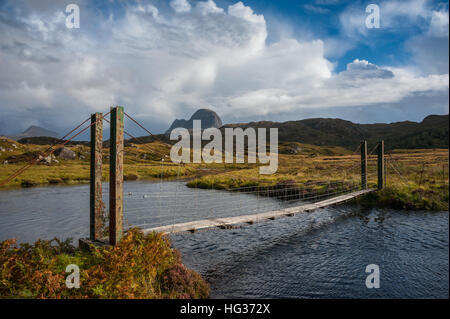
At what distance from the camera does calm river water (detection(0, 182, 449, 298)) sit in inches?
294

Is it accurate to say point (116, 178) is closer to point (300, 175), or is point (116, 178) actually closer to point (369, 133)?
point (300, 175)

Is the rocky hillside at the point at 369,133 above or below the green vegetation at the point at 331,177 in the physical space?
above

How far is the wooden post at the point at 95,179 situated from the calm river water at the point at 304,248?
0.76m

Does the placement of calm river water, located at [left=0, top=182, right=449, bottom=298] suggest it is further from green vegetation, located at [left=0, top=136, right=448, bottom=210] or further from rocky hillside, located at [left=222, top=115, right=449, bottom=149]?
rocky hillside, located at [left=222, top=115, right=449, bottom=149]

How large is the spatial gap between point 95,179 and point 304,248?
7.71 metres

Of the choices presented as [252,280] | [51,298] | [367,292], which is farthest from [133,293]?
[367,292]

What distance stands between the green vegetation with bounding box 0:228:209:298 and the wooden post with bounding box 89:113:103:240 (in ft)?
1.96

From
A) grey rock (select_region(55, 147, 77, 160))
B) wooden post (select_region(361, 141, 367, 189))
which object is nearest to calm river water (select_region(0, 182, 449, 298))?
wooden post (select_region(361, 141, 367, 189))

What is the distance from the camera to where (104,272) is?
5.36m

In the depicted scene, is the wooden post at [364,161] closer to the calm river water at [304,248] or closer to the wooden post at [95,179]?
the calm river water at [304,248]

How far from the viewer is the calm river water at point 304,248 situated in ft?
24.5

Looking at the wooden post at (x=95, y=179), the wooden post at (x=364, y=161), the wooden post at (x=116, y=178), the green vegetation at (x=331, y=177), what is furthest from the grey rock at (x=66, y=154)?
the wooden post at (x=116, y=178)
